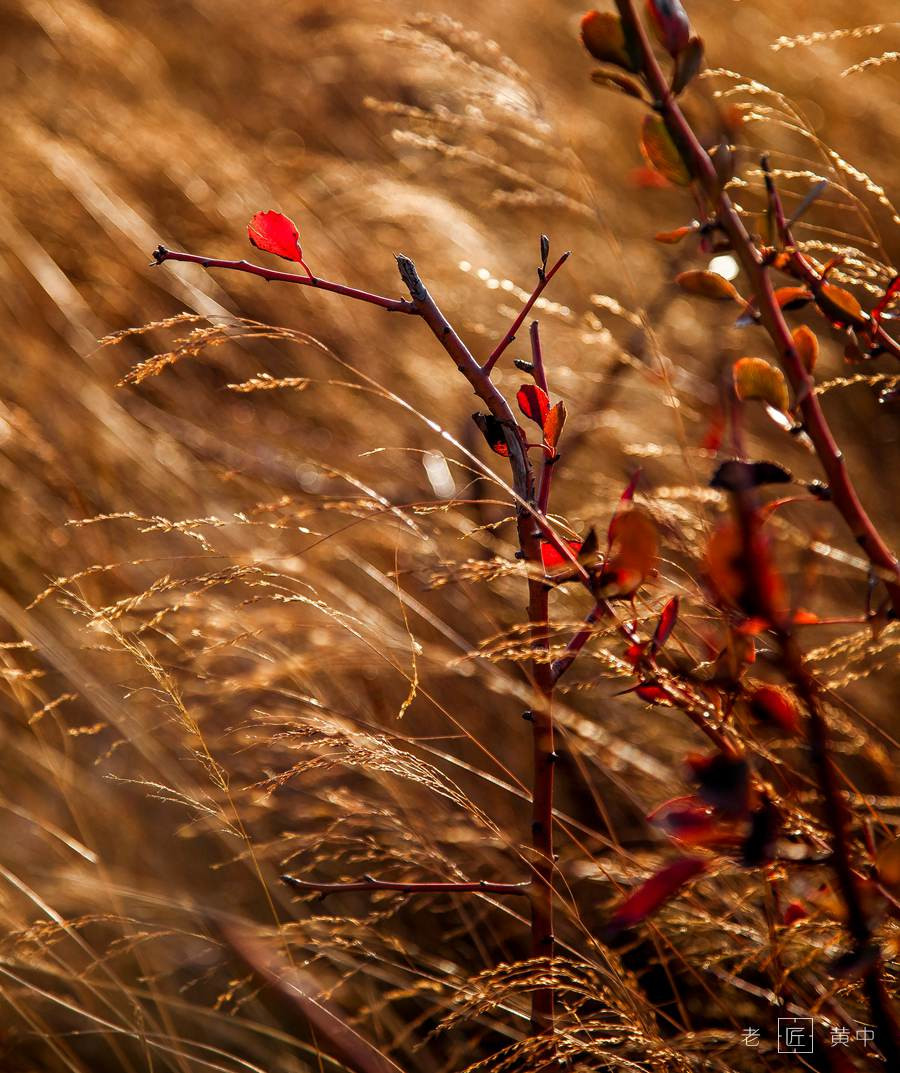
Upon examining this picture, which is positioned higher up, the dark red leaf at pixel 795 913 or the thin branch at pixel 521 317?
the thin branch at pixel 521 317

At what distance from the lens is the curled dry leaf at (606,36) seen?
45cm

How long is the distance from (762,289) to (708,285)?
10 centimetres

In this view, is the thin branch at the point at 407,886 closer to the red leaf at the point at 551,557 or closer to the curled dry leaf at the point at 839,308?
the red leaf at the point at 551,557

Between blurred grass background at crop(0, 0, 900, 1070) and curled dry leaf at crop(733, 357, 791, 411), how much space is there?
127 mm

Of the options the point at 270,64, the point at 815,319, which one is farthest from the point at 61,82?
the point at 815,319

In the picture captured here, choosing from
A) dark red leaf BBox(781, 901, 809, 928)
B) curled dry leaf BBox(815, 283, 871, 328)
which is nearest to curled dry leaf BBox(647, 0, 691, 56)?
curled dry leaf BBox(815, 283, 871, 328)

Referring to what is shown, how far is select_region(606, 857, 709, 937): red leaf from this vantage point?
1.28ft

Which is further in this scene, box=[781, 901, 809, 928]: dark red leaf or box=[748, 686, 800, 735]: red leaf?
box=[781, 901, 809, 928]: dark red leaf

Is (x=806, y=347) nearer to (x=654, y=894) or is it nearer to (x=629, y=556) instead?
(x=629, y=556)

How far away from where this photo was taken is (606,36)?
45 cm

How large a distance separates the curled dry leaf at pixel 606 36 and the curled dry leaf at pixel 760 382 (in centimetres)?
16

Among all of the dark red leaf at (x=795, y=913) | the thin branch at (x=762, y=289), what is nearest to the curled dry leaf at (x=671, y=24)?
the thin branch at (x=762, y=289)

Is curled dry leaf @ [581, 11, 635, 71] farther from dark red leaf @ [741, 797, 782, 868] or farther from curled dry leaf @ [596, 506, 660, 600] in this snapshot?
dark red leaf @ [741, 797, 782, 868]

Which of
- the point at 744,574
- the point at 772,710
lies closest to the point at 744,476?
the point at 744,574
